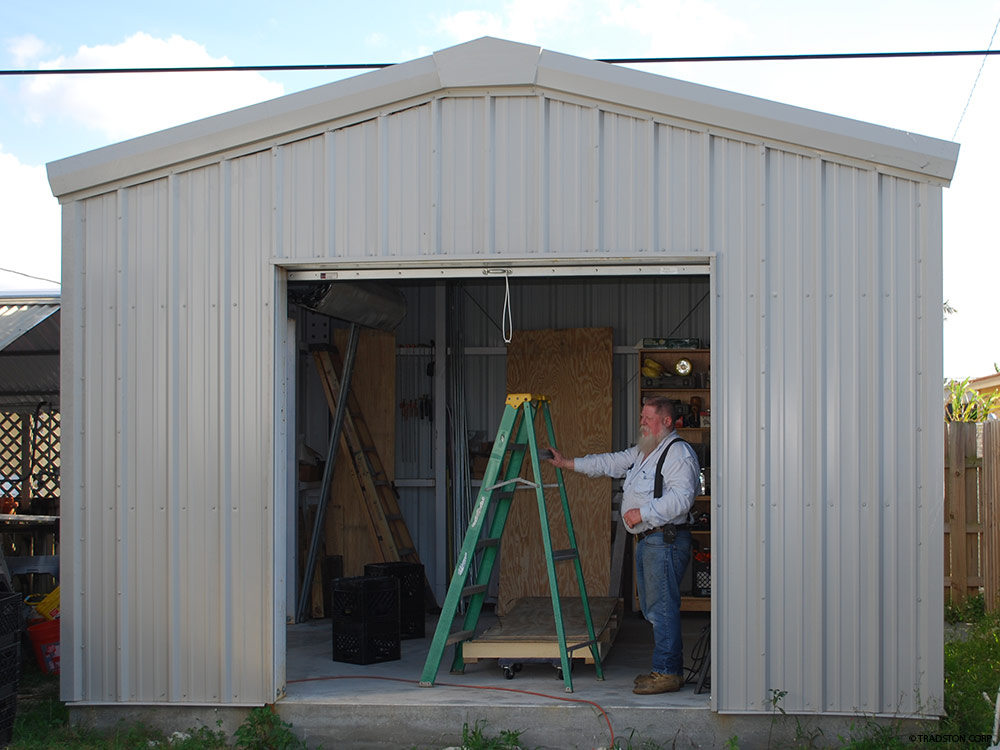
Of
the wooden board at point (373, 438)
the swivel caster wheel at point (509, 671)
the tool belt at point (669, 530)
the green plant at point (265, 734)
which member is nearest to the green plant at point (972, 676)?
the tool belt at point (669, 530)

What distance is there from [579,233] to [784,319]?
50.9 inches

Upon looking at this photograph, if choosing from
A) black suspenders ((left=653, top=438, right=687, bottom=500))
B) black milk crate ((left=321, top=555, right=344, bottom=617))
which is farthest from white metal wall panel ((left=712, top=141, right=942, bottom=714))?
black milk crate ((left=321, top=555, right=344, bottom=617))

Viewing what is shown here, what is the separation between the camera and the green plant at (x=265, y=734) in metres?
6.13

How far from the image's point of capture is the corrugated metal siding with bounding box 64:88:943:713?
5965mm

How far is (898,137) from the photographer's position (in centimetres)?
594

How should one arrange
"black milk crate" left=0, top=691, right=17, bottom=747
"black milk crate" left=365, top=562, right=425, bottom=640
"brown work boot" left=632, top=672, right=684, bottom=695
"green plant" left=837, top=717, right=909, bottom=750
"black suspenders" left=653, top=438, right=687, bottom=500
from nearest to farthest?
"green plant" left=837, top=717, right=909, bottom=750, "black milk crate" left=0, top=691, right=17, bottom=747, "brown work boot" left=632, top=672, right=684, bottom=695, "black suspenders" left=653, top=438, right=687, bottom=500, "black milk crate" left=365, top=562, right=425, bottom=640

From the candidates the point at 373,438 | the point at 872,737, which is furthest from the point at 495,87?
the point at 373,438

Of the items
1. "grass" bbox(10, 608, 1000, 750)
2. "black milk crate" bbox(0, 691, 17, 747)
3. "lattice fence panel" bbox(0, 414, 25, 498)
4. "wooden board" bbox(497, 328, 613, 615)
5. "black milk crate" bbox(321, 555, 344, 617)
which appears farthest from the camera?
"lattice fence panel" bbox(0, 414, 25, 498)

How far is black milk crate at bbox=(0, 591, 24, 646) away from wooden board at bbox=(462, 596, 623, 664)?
9.43ft

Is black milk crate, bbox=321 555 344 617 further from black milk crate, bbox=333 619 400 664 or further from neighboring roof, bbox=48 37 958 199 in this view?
neighboring roof, bbox=48 37 958 199

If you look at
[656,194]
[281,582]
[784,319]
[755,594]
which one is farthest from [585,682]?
[656,194]

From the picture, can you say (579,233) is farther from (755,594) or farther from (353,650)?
(353,650)

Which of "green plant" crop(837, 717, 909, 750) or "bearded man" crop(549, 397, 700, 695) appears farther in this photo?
"bearded man" crop(549, 397, 700, 695)

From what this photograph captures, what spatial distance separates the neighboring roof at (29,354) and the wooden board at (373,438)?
2824mm
